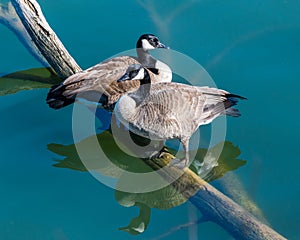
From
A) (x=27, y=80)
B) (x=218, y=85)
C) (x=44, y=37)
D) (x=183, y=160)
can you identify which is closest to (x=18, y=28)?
(x=27, y=80)

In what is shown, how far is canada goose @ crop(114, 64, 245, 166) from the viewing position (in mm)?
5430

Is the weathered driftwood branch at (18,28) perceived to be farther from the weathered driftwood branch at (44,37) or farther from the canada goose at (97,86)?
the canada goose at (97,86)

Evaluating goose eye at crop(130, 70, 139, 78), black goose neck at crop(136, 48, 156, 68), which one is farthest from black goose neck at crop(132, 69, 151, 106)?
black goose neck at crop(136, 48, 156, 68)

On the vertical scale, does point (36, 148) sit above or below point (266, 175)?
below

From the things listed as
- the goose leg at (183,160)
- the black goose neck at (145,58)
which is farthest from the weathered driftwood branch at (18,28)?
the goose leg at (183,160)

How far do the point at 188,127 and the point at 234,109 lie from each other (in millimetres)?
645

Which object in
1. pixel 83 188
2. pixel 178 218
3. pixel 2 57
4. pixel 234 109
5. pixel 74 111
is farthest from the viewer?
pixel 2 57

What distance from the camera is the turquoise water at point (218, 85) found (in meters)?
5.12

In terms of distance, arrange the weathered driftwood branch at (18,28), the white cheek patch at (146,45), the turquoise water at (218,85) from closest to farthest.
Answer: the turquoise water at (218,85)
the white cheek patch at (146,45)
the weathered driftwood branch at (18,28)

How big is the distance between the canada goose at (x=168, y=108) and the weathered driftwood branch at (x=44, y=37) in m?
1.03

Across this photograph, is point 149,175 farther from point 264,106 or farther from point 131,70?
point 264,106

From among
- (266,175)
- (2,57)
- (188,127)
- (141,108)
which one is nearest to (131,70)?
(141,108)

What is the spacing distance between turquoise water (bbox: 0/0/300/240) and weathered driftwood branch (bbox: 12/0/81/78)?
0.43m

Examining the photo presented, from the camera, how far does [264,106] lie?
623 cm
